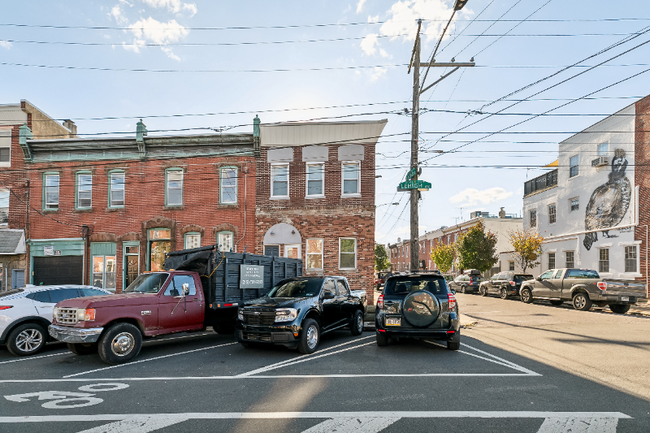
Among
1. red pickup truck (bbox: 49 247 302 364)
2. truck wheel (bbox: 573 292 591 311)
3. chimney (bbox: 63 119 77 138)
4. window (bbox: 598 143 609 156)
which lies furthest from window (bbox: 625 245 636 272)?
chimney (bbox: 63 119 77 138)

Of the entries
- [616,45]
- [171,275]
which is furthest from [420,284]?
[616,45]

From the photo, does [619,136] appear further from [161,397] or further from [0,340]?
[0,340]

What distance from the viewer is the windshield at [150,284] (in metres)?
9.79

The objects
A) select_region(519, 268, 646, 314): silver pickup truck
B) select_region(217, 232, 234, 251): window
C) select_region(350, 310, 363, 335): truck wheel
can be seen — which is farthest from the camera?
select_region(217, 232, 234, 251): window

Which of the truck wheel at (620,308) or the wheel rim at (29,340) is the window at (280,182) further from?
the truck wheel at (620,308)

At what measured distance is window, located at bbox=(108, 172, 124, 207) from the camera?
2169 centimetres

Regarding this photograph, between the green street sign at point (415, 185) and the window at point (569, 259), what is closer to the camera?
the green street sign at point (415, 185)

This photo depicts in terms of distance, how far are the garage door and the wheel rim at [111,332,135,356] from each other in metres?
15.4

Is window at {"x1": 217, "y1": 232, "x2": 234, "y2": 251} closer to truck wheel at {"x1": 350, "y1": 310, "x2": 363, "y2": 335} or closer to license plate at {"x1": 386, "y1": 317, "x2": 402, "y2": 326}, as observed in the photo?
truck wheel at {"x1": 350, "y1": 310, "x2": 363, "y2": 335}

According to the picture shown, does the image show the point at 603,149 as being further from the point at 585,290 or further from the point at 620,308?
the point at 620,308

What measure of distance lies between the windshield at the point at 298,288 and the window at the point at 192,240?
1109cm

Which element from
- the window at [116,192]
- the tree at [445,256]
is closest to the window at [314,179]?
the window at [116,192]

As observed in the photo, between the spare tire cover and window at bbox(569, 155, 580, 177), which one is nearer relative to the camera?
the spare tire cover

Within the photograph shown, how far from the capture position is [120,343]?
8.63 m
